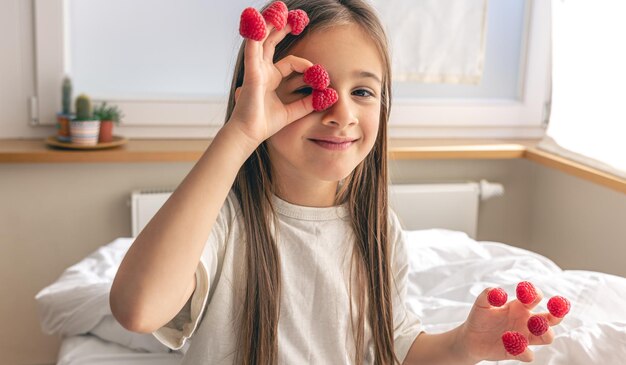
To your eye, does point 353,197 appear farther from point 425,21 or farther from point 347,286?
point 425,21

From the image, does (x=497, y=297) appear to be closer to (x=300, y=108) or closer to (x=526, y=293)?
(x=526, y=293)

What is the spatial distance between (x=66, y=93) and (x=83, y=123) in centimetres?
13

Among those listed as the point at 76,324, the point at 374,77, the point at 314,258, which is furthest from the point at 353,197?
the point at 76,324

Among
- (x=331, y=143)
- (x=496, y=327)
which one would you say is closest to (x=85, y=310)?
(x=331, y=143)

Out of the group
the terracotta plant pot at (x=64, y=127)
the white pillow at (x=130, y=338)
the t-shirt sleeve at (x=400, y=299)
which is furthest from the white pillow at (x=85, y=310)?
the terracotta plant pot at (x=64, y=127)

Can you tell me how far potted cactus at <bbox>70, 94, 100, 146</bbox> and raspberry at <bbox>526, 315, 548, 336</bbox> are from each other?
147cm

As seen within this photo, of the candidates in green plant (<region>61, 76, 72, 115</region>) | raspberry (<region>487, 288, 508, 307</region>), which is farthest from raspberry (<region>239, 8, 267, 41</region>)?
green plant (<region>61, 76, 72, 115</region>)

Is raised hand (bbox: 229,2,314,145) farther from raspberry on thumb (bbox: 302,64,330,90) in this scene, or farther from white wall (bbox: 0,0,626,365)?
white wall (bbox: 0,0,626,365)

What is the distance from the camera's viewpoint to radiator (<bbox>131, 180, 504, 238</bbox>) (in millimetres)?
2439

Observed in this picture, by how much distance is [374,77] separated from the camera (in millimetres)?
1147

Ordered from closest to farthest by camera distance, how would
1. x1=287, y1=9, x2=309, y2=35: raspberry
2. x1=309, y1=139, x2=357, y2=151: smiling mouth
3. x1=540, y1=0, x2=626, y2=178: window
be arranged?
x1=287, y1=9, x2=309, y2=35: raspberry < x1=309, y1=139, x2=357, y2=151: smiling mouth < x1=540, y1=0, x2=626, y2=178: window

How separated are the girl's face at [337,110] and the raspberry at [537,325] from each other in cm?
33

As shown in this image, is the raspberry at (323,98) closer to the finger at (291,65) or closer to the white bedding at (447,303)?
the finger at (291,65)

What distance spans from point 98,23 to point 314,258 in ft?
4.61
